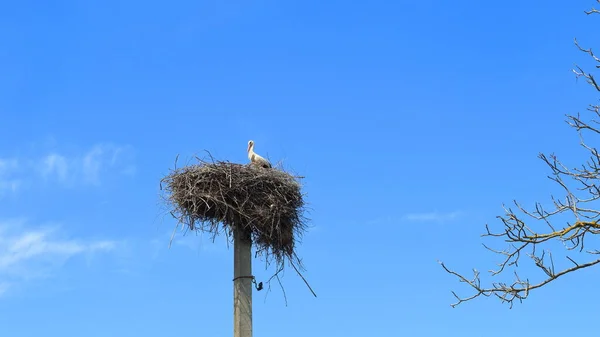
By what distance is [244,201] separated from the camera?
10.2 metres

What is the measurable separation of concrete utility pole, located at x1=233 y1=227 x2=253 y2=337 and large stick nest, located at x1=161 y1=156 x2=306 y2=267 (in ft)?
0.37

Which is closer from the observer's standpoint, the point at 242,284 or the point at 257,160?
the point at 242,284

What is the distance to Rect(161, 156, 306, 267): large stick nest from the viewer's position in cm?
1020

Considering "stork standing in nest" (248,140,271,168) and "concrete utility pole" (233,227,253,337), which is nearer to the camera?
"concrete utility pole" (233,227,253,337)

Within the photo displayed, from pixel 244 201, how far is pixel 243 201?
1.9 inches

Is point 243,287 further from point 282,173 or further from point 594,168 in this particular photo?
point 594,168

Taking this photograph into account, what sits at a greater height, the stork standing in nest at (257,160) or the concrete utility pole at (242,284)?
the stork standing in nest at (257,160)

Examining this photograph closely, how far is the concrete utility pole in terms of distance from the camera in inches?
388

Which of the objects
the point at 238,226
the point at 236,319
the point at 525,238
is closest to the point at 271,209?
the point at 238,226

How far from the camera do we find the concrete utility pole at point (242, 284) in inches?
388

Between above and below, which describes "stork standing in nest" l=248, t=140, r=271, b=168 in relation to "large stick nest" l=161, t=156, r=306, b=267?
above

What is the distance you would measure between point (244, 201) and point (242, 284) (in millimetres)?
989

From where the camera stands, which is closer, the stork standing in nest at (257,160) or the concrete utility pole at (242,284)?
the concrete utility pole at (242,284)

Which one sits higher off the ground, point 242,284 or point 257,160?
Result: point 257,160
